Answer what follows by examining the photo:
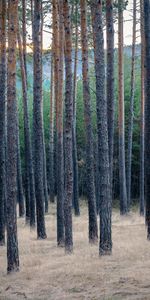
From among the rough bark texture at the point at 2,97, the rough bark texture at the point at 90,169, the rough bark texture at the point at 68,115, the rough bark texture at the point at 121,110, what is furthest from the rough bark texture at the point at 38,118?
the rough bark texture at the point at 121,110

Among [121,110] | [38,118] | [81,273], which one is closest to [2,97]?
[38,118]

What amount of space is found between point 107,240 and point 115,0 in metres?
12.7

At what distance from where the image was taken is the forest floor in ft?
30.6

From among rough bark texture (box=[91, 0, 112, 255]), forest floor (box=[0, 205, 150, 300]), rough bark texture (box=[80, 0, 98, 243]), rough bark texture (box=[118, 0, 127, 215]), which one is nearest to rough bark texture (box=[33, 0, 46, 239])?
rough bark texture (box=[80, 0, 98, 243])

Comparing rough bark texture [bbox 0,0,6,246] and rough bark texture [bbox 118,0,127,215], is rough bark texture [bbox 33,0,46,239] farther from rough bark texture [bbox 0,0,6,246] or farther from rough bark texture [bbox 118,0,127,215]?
rough bark texture [bbox 118,0,127,215]

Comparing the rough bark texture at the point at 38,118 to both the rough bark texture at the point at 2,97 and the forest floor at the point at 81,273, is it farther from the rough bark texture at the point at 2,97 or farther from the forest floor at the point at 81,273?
the forest floor at the point at 81,273

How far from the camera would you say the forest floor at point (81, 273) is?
932 centimetres

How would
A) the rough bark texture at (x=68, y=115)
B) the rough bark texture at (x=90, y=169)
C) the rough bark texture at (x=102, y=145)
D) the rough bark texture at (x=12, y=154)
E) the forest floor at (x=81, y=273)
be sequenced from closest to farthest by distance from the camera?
the forest floor at (x=81, y=273)
the rough bark texture at (x=12, y=154)
the rough bark texture at (x=102, y=145)
the rough bark texture at (x=68, y=115)
the rough bark texture at (x=90, y=169)

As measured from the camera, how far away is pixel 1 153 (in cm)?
1636

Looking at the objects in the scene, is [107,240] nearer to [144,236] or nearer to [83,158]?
[144,236]

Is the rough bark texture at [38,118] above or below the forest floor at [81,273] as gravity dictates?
above

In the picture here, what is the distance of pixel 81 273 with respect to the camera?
35.2 feet

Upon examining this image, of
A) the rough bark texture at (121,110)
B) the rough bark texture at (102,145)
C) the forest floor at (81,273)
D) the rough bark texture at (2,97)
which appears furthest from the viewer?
the rough bark texture at (121,110)

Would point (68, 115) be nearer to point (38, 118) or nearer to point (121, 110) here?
point (38, 118)
